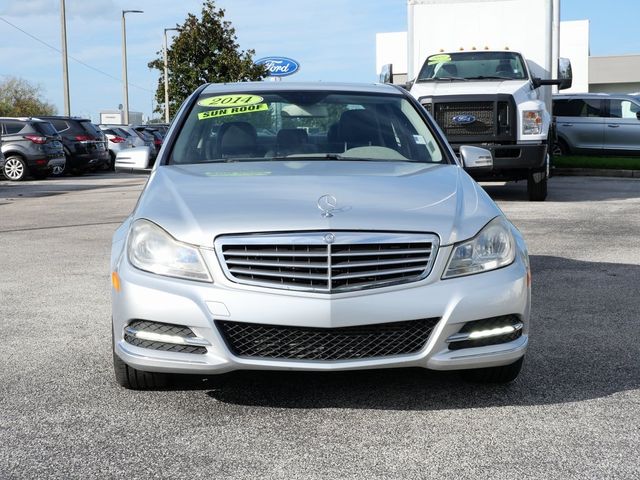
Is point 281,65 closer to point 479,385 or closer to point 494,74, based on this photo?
point 494,74

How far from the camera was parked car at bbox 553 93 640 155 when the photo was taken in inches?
950

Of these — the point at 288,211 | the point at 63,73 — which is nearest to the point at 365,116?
the point at 288,211

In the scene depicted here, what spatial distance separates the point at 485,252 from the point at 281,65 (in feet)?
156

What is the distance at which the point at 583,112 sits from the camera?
79.7ft

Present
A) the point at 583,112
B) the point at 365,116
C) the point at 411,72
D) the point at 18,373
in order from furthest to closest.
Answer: the point at 583,112 → the point at 411,72 → the point at 365,116 → the point at 18,373

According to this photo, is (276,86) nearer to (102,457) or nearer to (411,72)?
(102,457)

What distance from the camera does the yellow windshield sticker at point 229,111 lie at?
591 cm

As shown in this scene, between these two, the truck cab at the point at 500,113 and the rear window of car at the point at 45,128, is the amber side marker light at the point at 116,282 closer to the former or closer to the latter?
the truck cab at the point at 500,113

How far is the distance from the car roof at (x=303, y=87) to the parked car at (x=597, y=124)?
1875 cm

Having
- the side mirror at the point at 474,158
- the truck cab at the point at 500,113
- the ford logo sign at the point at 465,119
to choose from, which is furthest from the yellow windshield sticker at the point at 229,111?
the ford logo sign at the point at 465,119

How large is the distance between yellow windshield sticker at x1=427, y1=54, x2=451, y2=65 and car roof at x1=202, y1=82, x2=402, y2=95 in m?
9.99

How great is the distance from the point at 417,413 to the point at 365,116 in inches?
89.6

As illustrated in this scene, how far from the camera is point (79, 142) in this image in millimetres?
26797

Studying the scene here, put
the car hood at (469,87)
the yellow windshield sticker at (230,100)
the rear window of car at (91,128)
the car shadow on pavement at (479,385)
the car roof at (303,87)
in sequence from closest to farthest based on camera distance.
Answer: the car shadow on pavement at (479,385) < the yellow windshield sticker at (230,100) < the car roof at (303,87) < the car hood at (469,87) < the rear window of car at (91,128)
